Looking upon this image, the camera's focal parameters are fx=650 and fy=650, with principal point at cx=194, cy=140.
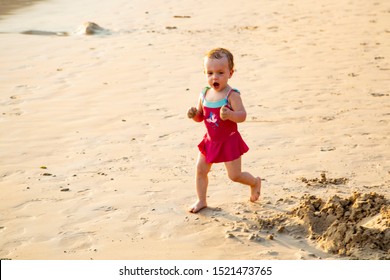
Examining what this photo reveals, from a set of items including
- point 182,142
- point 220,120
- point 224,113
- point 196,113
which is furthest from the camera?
point 182,142

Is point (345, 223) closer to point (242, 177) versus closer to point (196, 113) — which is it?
point (242, 177)

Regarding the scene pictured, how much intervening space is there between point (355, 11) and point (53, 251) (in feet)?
31.1

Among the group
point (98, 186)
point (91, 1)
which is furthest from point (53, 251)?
point (91, 1)

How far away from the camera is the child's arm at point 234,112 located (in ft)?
13.9

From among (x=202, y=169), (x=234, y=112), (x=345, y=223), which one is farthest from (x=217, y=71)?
(x=345, y=223)

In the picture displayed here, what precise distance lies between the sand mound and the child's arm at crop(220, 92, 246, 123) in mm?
696

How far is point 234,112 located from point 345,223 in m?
1.00

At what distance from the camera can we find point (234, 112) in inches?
168

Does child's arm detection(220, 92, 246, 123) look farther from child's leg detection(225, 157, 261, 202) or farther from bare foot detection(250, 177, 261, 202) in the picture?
bare foot detection(250, 177, 261, 202)

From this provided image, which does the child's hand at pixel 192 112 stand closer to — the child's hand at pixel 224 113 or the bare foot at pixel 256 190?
the child's hand at pixel 224 113

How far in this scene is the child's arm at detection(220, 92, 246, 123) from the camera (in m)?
4.25

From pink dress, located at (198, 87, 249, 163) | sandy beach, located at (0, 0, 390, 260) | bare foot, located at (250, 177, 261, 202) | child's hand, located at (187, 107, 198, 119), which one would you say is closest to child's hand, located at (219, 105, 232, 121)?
pink dress, located at (198, 87, 249, 163)

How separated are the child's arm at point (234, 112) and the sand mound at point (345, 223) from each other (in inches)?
27.4

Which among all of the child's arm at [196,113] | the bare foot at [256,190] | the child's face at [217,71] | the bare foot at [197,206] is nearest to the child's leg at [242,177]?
the bare foot at [256,190]
